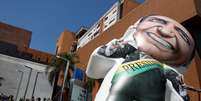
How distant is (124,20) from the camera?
3353 centimetres

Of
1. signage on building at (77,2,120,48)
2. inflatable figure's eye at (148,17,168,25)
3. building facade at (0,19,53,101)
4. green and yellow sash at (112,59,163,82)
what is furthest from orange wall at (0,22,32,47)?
green and yellow sash at (112,59,163,82)

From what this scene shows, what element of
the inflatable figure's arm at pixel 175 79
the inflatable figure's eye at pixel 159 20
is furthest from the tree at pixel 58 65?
the inflatable figure's arm at pixel 175 79

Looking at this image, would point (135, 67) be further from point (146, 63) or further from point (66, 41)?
point (66, 41)

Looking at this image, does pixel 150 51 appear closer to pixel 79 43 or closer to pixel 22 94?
pixel 22 94

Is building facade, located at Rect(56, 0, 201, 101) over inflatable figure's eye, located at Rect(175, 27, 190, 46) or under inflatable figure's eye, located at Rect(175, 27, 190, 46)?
over

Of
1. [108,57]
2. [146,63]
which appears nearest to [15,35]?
[108,57]

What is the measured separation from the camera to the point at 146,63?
8.63 meters

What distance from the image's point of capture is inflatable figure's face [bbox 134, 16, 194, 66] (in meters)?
9.10

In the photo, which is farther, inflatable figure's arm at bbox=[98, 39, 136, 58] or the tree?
the tree

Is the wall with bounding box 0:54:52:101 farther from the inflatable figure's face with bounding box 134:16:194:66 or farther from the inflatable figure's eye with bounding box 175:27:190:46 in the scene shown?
the inflatable figure's eye with bounding box 175:27:190:46

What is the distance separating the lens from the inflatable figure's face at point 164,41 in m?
9.10

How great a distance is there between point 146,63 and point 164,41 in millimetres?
1010

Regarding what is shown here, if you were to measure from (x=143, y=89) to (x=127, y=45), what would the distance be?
1.93 metres

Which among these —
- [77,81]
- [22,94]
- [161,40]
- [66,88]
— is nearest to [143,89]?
[161,40]
